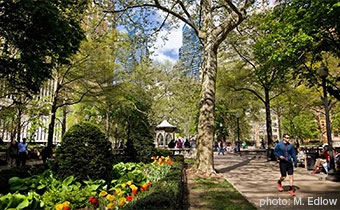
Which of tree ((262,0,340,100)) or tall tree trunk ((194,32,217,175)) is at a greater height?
tree ((262,0,340,100))

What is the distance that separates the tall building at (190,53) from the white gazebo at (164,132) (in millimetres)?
5857

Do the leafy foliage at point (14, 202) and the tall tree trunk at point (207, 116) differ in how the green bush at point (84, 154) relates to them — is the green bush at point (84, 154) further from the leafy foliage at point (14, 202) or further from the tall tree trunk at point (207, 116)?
the tall tree trunk at point (207, 116)

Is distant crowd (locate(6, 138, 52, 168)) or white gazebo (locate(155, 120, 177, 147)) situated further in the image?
white gazebo (locate(155, 120, 177, 147))

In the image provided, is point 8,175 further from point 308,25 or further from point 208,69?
point 308,25

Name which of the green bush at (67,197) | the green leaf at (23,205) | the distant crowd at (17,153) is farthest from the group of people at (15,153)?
the green leaf at (23,205)

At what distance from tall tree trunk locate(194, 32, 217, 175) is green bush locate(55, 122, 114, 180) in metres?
5.16

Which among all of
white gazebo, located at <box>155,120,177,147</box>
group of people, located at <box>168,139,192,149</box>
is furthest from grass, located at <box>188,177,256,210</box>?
group of people, located at <box>168,139,192,149</box>

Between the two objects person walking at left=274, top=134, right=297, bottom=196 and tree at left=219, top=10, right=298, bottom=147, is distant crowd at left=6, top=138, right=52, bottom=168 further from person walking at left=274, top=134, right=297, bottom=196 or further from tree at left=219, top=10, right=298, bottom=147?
tree at left=219, top=10, right=298, bottom=147

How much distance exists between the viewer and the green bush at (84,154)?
5.68m

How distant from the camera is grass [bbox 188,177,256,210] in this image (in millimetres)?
5402

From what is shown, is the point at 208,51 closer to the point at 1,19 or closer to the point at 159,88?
the point at 1,19

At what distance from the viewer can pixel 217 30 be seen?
10.8 metres

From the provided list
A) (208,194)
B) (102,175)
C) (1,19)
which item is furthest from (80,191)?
(1,19)

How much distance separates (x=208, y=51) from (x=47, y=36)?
7.23 meters
